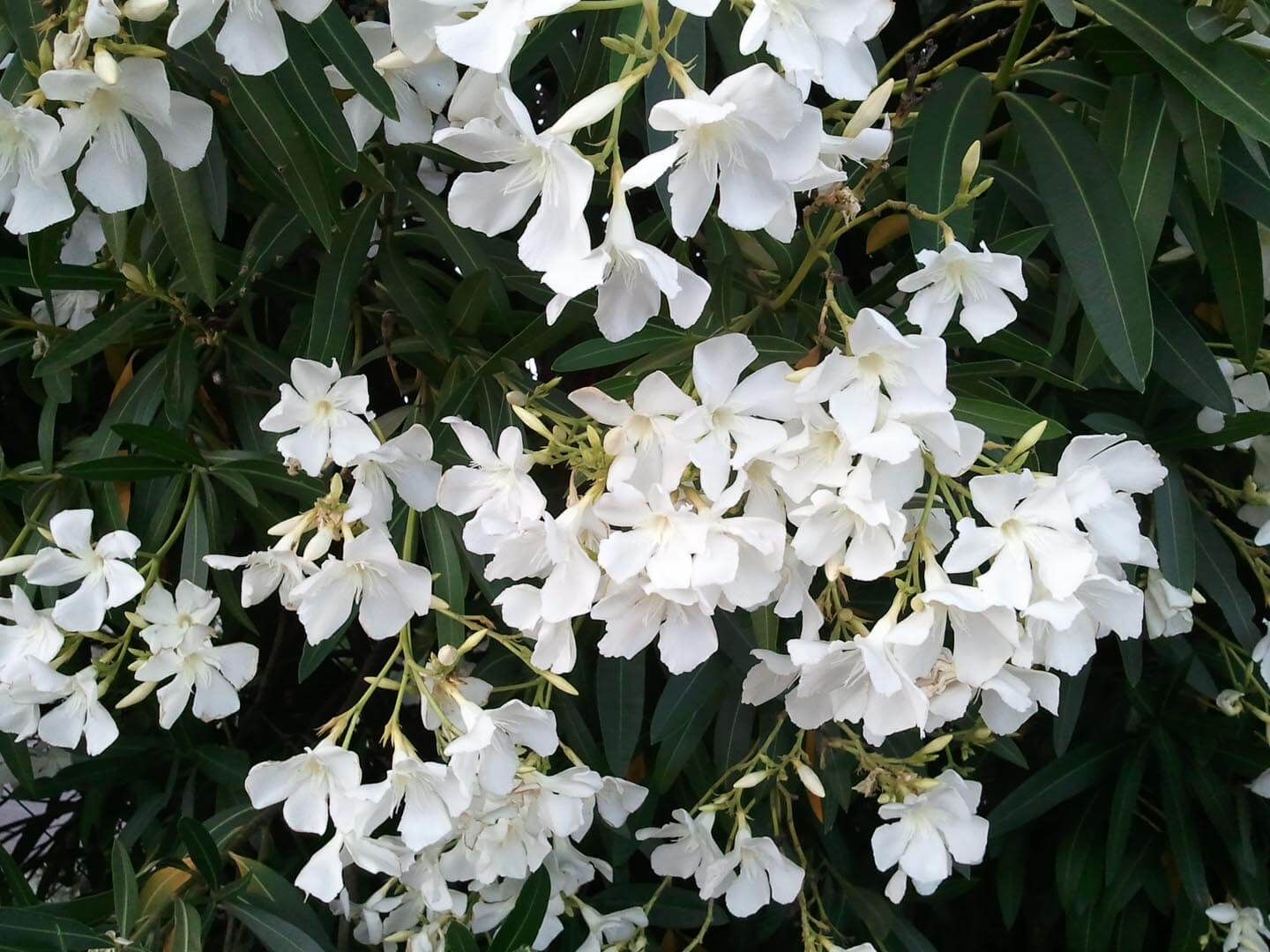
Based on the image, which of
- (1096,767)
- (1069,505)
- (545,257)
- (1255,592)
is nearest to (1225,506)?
(1255,592)

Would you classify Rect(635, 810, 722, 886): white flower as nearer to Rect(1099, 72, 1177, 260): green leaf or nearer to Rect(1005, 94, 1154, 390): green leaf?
Rect(1005, 94, 1154, 390): green leaf

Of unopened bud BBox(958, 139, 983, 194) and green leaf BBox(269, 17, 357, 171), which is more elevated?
green leaf BBox(269, 17, 357, 171)

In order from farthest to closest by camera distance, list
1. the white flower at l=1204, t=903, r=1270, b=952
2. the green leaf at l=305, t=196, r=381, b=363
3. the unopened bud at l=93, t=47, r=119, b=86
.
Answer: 1. the white flower at l=1204, t=903, r=1270, b=952
2. the green leaf at l=305, t=196, r=381, b=363
3. the unopened bud at l=93, t=47, r=119, b=86

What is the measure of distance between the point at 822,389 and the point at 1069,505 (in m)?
0.24

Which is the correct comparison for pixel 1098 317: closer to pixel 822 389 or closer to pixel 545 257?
pixel 822 389

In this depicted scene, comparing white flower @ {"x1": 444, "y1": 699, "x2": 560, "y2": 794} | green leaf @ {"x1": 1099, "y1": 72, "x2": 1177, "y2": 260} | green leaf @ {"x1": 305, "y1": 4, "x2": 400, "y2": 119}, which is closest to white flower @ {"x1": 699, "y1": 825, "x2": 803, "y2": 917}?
white flower @ {"x1": 444, "y1": 699, "x2": 560, "y2": 794}

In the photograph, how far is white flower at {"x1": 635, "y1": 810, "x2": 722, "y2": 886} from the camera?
1.25 meters

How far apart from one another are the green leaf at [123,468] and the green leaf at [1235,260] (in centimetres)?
130

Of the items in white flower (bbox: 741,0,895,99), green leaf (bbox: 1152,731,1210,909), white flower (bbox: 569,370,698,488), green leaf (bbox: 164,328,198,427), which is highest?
white flower (bbox: 741,0,895,99)

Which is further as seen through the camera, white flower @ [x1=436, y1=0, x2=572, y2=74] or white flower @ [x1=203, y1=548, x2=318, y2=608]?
white flower @ [x1=203, y1=548, x2=318, y2=608]

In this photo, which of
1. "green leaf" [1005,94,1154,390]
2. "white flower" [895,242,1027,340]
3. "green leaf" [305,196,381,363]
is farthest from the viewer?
"green leaf" [305,196,381,363]

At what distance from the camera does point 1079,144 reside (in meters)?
1.05

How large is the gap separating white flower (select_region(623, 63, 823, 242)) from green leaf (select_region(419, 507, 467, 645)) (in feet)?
1.87

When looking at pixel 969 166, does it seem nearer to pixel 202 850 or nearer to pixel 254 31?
pixel 254 31
